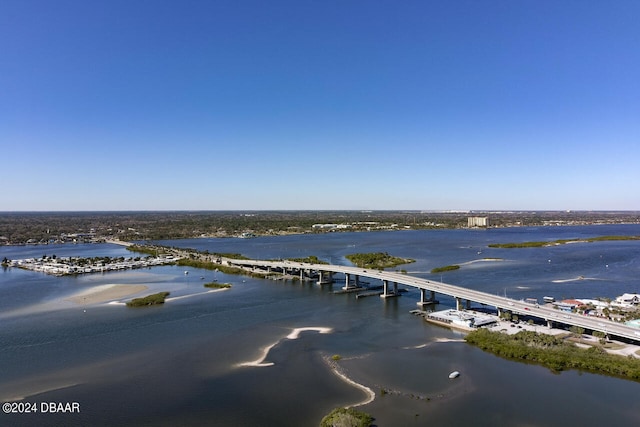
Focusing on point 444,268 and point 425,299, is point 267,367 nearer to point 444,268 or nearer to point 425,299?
point 425,299

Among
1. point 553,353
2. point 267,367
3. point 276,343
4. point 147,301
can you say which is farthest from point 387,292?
point 147,301

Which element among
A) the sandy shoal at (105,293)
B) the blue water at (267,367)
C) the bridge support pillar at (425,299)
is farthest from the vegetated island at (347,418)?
the sandy shoal at (105,293)

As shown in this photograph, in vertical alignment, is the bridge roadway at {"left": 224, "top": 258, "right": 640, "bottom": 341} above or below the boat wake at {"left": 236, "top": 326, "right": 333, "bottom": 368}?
above

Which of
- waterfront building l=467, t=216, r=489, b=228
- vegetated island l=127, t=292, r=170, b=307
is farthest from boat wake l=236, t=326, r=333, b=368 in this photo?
waterfront building l=467, t=216, r=489, b=228

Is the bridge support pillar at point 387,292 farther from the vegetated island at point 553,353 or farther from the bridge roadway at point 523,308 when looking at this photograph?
the vegetated island at point 553,353

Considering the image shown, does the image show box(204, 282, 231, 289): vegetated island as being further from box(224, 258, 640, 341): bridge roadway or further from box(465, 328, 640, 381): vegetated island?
box(465, 328, 640, 381): vegetated island

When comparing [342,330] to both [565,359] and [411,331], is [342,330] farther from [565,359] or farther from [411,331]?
[565,359]
